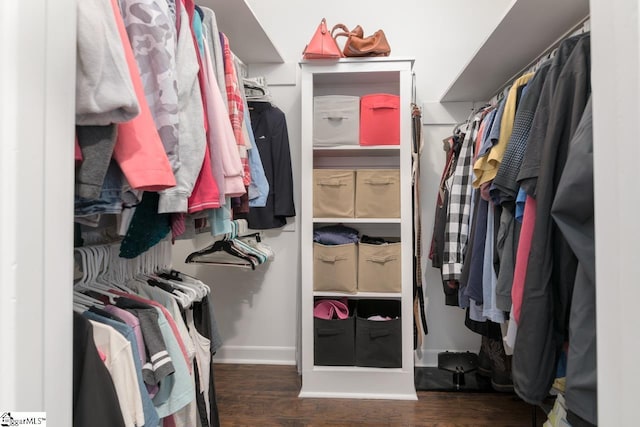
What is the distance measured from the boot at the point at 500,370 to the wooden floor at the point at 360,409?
48 millimetres

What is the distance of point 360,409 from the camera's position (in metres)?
1.89

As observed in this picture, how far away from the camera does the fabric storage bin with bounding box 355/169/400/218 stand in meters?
2.04

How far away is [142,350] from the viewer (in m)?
0.89

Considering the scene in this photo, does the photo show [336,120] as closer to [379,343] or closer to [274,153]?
[274,153]

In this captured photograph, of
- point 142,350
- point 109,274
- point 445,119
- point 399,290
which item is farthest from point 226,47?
point 445,119

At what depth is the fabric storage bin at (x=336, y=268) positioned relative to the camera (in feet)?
6.74

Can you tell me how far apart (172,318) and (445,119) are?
1.99 meters

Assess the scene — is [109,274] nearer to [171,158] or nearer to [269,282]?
[171,158]

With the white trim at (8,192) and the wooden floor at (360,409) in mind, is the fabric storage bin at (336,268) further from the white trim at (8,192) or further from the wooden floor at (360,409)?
the white trim at (8,192)

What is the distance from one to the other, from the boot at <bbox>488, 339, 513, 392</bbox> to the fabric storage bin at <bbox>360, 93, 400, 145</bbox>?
1.23 meters

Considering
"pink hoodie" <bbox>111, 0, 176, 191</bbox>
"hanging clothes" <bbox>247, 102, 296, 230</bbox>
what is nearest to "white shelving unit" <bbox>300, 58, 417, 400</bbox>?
"hanging clothes" <bbox>247, 102, 296, 230</bbox>

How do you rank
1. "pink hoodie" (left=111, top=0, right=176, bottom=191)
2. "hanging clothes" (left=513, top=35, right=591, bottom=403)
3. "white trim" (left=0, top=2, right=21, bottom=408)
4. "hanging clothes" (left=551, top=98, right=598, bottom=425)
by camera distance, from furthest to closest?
"hanging clothes" (left=513, top=35, right=591, bottom=403) < "hanging clothes" (left=551, top=98, right=598, bottom=425) < "pink hoodie" (left=111, top=0, right=176, bottom=191) < "white trim" (left=0, top=2, right=21, bottom=408)

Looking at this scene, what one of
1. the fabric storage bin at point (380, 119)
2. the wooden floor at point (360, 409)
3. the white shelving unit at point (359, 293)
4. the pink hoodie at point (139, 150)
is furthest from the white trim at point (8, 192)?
the fabric storage bin at point (380, 119)

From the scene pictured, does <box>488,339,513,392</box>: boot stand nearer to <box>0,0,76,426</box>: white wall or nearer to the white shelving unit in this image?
the white shelving unit
